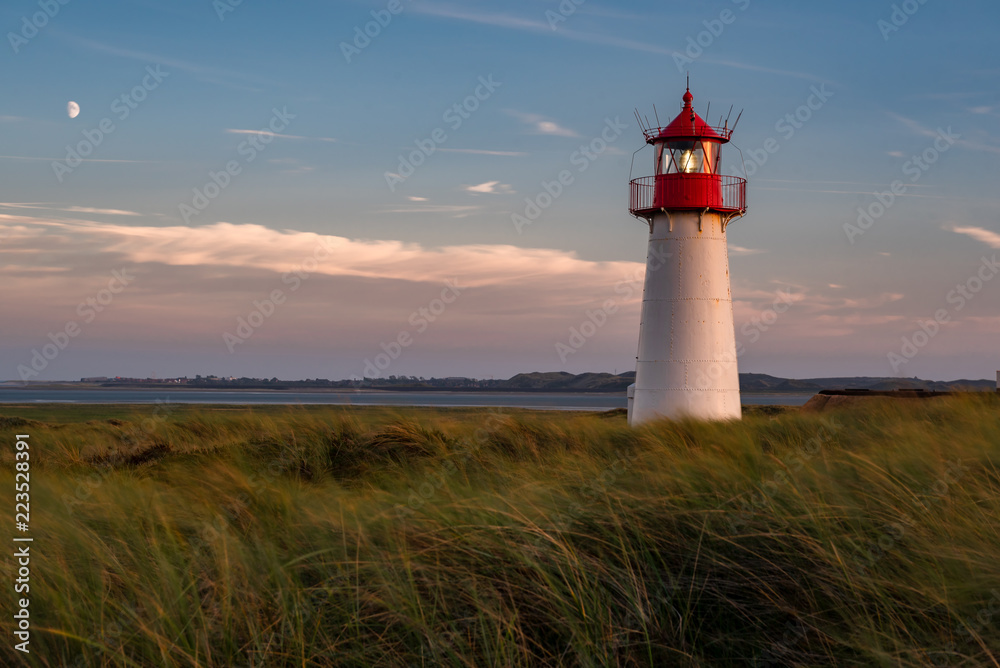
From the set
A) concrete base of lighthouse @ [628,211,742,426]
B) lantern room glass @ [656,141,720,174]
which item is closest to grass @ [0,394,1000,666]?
concrete base of lighthouse @ [628,211,742,426]

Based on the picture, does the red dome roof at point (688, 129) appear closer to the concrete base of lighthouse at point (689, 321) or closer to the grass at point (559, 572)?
the concrete base of lighthouse at point (689, 321)

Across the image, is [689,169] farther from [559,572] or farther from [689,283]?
[559,572]

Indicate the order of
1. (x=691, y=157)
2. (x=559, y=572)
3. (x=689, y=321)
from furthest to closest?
(x=691, y=157)
(x=689, y=321)
(x=559, y=572)

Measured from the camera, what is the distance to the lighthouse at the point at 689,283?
15.4m

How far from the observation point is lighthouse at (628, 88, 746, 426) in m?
15.4

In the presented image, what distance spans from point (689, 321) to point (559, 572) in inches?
485

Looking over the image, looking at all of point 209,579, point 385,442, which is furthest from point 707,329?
point 209,579

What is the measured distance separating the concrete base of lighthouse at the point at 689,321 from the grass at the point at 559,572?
387 inches

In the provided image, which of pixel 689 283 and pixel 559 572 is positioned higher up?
pixel 689 283

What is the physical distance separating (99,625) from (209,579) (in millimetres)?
492

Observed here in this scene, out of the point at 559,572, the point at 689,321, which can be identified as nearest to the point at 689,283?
the point at 689,321

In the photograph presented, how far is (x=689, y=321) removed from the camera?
50.6ft

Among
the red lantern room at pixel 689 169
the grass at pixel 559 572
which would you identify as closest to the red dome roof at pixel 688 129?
the red lantern room at pixel 689 169

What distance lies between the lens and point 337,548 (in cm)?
405
